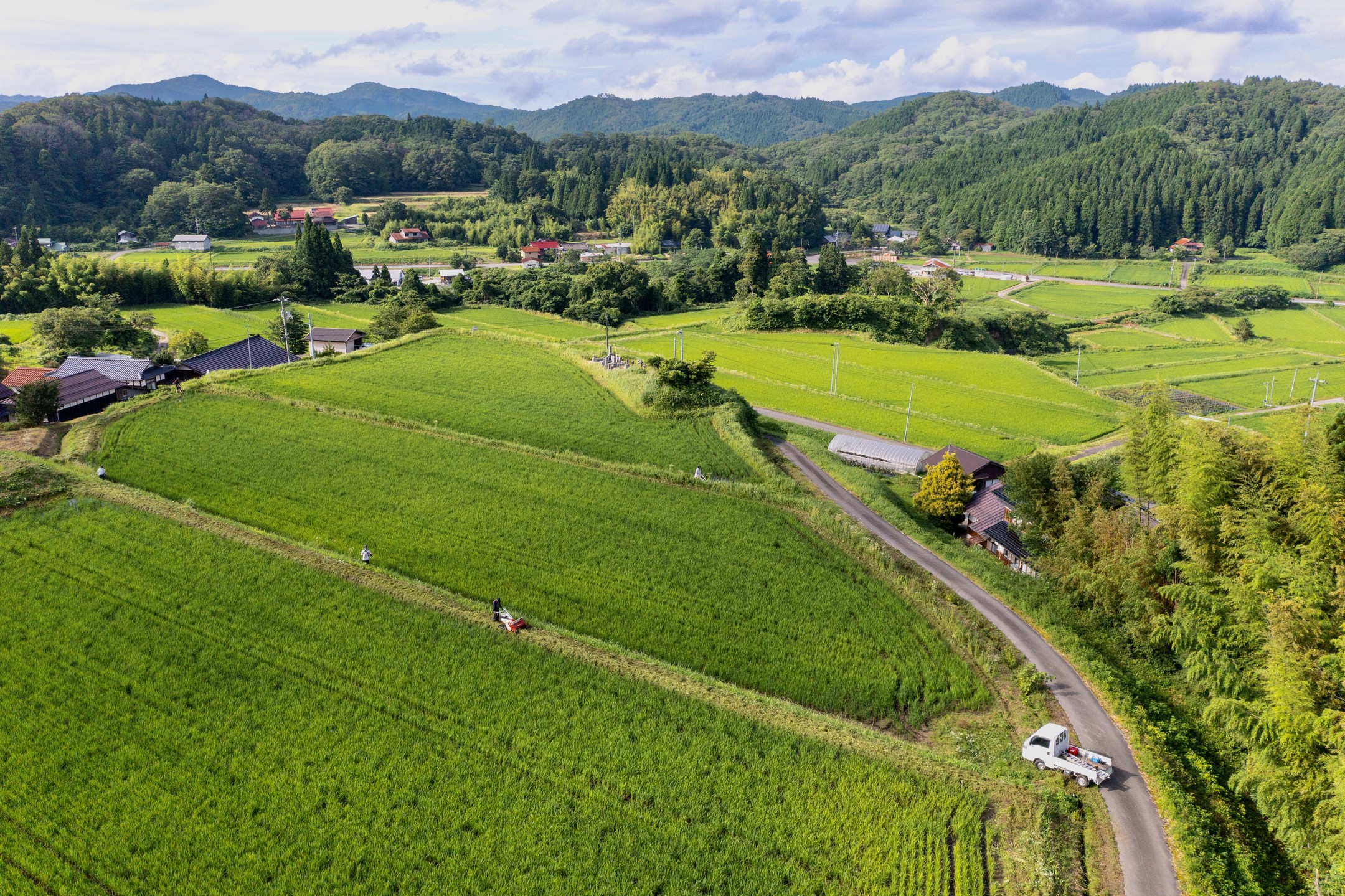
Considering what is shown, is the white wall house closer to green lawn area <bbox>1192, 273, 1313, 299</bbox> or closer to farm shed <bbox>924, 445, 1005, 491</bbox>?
farm shed <bbox>924, 445, 1005, 491</bbox>

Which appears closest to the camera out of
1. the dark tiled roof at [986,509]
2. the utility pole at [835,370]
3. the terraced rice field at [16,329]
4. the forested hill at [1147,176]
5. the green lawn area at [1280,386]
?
the dark tiled roof at [986,509]

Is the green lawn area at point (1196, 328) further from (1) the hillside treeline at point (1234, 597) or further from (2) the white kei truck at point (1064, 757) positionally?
(2) the white kei truck at point (1064, 757)

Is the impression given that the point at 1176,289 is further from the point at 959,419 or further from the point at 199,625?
the point at 199,625

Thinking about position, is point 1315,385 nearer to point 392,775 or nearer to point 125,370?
point 392,775

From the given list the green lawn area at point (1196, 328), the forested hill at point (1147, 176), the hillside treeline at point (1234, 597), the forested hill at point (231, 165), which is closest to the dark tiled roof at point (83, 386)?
the hillside treeline at point (1234, 597)

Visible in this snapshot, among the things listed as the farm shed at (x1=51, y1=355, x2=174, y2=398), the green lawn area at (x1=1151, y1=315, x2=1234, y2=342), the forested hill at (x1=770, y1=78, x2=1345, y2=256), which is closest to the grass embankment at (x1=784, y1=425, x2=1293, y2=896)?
the farm shed at (x1=51, y1=355, x2=174, y2=398)

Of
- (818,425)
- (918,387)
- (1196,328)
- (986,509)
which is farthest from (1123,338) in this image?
(986,509)

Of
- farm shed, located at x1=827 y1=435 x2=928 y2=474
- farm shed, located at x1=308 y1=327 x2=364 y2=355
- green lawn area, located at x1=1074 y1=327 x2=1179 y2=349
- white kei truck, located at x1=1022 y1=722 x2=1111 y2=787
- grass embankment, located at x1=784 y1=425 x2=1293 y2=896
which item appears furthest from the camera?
green lawn area, located at x1=1074 y1=327 x2=1179 y2=349
